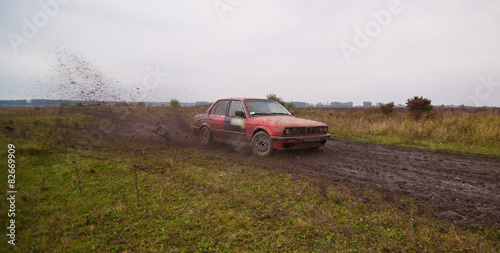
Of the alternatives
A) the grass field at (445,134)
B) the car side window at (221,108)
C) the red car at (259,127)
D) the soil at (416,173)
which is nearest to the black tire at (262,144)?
the red car at (259,127)

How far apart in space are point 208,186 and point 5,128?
4078mm

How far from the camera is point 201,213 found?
293cm

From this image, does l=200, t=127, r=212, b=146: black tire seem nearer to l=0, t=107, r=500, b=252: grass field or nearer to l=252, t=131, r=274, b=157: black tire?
l=252, t=131, r=274, b=157: black tire

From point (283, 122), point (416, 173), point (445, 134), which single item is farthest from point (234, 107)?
point (445, 134)

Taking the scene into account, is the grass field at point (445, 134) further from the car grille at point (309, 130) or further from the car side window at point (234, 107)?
the car side window at point (234, 107)

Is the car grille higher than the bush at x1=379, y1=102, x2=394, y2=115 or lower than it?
lower

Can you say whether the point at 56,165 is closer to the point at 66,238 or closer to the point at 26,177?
the point at 26,177

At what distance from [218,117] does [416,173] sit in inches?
215

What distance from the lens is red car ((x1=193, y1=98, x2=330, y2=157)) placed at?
5824 millimetres

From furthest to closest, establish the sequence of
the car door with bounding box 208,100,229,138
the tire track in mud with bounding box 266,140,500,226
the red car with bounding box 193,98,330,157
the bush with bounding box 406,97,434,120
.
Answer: the bush with bounding box 406,97,434,120, the car door with bounding box 208,100,229,138, the red car with bounding box 193,98,330,157, the tire track in mud with bounding box 266,140,500,226

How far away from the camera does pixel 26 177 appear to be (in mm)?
3758

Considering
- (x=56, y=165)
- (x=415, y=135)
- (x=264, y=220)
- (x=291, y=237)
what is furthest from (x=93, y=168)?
(x=415, y=135)

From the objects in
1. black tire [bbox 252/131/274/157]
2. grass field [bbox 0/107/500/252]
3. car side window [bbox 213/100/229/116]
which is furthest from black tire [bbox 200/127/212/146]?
grass field [bbox 0/107/500/252]

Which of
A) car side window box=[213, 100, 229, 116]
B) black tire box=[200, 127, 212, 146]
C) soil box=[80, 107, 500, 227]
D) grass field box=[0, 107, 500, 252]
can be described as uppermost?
car side window box=[213, 100, 229, 116]
